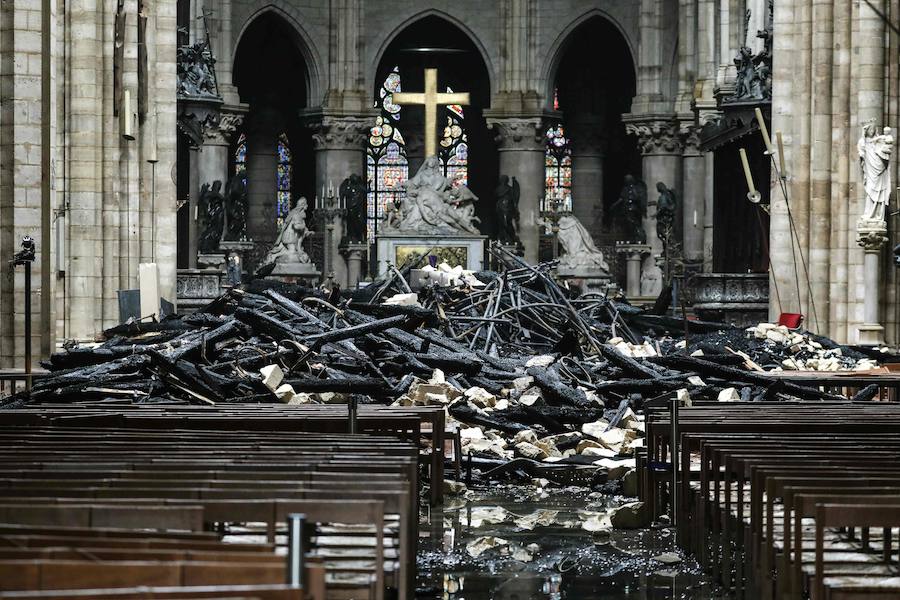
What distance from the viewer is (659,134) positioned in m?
42.4

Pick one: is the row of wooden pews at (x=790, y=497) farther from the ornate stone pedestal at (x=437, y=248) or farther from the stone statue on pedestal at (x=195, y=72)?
the ornate stone pedestal at (x=437, y=248)

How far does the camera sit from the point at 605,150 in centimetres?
4766

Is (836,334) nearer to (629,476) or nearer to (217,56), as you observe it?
(629,476)

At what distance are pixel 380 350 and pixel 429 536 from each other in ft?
24.4

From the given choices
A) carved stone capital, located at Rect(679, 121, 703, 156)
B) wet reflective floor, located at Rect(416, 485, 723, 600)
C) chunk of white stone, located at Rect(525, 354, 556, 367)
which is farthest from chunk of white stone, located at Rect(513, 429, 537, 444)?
carved stone capital, located at Rect(679, 121, 703, 156)

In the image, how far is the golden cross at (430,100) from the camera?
1602 inches

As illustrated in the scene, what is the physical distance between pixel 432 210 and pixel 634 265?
18.9 feet

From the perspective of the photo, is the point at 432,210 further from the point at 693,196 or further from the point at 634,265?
the point at 693,196

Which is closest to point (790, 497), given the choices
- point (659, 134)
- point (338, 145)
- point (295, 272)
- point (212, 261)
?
point (212, 261)

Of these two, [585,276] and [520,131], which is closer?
[585,276]

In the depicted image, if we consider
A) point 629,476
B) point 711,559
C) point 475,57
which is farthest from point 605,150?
point 711,559

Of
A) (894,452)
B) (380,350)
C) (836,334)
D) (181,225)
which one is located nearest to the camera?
(894,452)

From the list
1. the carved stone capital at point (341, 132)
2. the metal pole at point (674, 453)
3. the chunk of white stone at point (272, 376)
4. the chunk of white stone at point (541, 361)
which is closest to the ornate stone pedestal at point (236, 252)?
the carved stone capital at point (341, 132)

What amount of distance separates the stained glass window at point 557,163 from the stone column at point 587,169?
75 cm
